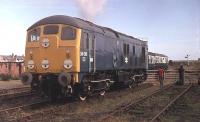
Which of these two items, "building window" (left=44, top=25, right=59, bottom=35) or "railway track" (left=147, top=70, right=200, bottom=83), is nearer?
"building window" (left=44, top=25, right=59, bottom=35)

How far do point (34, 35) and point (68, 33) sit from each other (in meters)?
1.73

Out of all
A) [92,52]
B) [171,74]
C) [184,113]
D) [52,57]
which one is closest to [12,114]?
[52,57]

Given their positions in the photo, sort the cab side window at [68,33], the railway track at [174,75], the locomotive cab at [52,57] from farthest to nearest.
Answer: the railway track at [174,75] → the cab side window at [68,33] → the locomotive cab at [52,57]

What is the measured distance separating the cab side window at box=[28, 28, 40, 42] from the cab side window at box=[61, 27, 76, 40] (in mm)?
1237

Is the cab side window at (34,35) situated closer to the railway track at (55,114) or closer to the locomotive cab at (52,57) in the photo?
the locomotive cab at (52,57)

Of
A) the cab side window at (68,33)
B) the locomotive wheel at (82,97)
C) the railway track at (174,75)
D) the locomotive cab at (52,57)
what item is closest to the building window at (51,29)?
the locomotive cab at (52,57)

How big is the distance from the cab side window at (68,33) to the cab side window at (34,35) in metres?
1.24

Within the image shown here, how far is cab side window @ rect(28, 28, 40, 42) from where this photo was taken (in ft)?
52.8

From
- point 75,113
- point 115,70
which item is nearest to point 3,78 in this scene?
point 115,70

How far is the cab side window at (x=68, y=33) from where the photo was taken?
15.4m

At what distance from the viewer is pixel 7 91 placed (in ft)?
70.8

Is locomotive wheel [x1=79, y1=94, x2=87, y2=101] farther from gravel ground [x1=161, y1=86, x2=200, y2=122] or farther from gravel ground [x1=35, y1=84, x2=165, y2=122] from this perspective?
gravel ground [x1=161, y1=86, x2=200, y2=122]

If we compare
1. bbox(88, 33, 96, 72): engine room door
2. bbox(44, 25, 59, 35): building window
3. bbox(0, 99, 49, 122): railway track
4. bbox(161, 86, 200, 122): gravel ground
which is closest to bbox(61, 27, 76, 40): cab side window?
bbox(44, 25, 59, 35): building window

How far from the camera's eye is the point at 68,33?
50.8 feet
